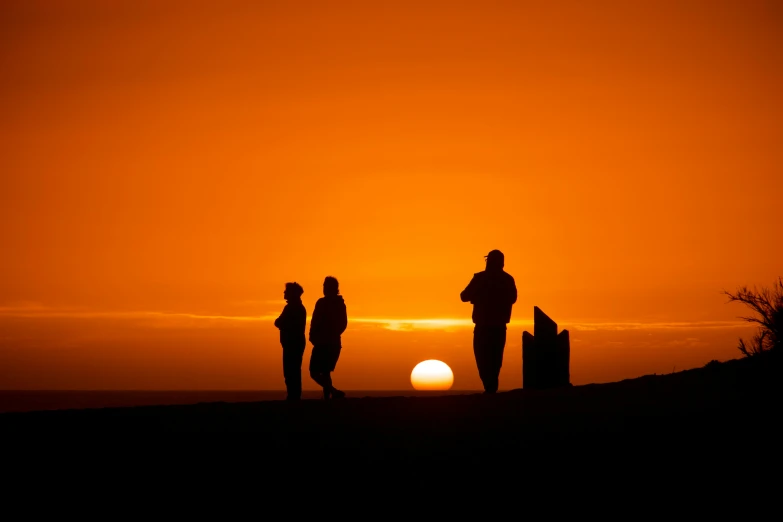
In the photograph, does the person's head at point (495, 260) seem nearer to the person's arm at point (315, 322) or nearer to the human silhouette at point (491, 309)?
the human silhouette at point (491, 309)

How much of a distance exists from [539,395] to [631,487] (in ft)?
19.6

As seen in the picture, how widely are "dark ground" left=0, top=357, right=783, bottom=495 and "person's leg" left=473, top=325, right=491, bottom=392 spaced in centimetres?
207

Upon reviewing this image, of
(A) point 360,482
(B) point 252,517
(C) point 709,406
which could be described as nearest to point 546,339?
(C) point 709,406

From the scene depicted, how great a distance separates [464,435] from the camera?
38.1ft

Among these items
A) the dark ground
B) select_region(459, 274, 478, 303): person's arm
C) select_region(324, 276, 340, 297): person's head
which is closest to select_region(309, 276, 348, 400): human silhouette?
select_region(324, 276, 340, 297): person's head

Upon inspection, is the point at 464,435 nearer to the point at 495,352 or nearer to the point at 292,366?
the point at 495,352

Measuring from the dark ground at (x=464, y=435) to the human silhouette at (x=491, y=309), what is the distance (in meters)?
2.10

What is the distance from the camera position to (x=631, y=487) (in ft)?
31.0

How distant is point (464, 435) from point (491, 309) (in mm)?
5981

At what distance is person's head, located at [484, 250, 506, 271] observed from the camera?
57.6ft

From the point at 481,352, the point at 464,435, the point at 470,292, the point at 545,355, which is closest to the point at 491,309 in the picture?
the point at 470,292

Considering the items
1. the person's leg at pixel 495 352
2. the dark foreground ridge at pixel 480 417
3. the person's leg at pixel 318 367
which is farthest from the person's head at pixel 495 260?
the person's leg at pixel 318 367

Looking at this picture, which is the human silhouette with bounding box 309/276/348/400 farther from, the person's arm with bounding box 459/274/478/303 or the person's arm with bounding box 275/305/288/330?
the person's arm with bounding box 459/274/478/303

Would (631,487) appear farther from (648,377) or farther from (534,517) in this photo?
(648,377)
